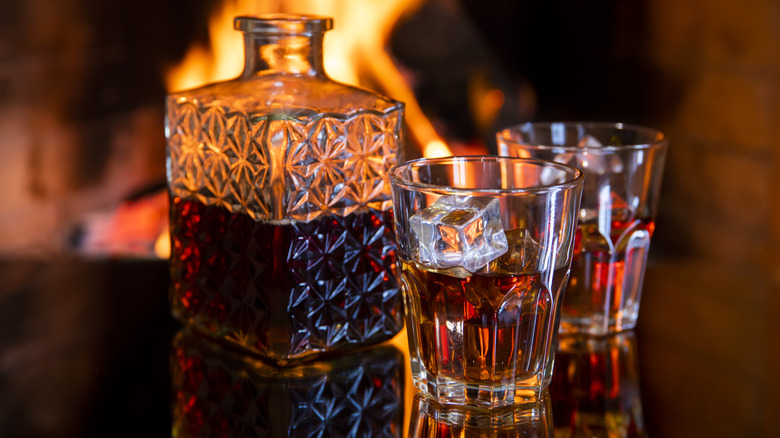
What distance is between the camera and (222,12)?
1.91 metres

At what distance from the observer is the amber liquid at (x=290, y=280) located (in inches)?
31.6

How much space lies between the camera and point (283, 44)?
2.83 ft

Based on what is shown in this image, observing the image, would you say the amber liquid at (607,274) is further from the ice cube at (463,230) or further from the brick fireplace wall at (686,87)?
the brick fireplace wall at (686,87)

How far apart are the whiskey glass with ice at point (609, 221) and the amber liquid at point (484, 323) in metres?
0.16

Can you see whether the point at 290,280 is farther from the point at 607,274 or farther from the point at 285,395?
the point at 607,274

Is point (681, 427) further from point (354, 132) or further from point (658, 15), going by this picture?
point (658, 15)

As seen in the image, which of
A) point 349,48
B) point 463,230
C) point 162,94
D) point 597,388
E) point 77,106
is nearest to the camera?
point 463,230

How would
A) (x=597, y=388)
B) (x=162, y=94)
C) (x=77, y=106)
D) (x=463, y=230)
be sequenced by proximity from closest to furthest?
(x=463, y=230), (x=597, y=388), (x=77, y=106), (x=162, y=94)

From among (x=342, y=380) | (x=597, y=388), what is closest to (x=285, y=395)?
(x=342, y=380)

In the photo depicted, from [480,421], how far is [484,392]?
0.03m

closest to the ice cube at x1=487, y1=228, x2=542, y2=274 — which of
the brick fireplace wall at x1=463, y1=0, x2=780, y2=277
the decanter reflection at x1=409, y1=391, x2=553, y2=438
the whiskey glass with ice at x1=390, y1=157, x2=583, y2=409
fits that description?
the whiskey glass with ice at x1=390, y1=157, x2=583, y2=409

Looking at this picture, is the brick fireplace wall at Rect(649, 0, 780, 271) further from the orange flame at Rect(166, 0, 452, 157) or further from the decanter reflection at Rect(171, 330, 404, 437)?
the decanter reflection at Rect(171, 330, 404, 437)

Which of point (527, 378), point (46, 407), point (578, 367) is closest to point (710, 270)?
point (578, 367)

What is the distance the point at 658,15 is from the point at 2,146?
A: 4.62 feet
